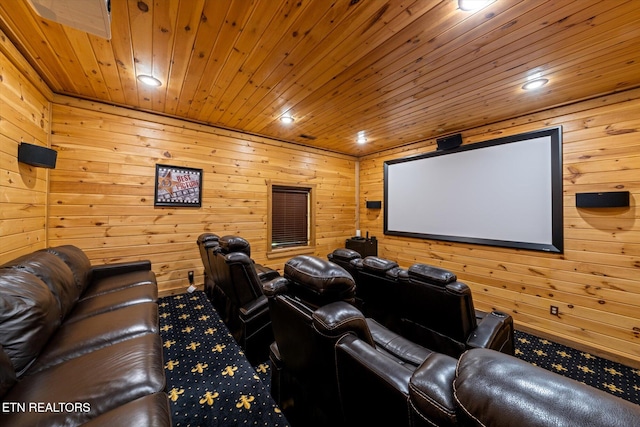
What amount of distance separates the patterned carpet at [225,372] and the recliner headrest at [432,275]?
4.33 ft

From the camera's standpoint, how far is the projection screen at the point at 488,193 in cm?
291

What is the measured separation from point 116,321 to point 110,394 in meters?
0.80

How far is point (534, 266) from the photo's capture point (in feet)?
9.90

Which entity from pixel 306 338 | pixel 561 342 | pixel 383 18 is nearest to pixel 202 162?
pixel 383 18

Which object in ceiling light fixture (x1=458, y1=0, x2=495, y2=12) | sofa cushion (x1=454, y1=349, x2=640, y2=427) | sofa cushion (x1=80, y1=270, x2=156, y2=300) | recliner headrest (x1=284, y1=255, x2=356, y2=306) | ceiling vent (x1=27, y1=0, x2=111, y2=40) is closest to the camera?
sofa cushion (x1=454, y1=349, x2=640, y2=427)

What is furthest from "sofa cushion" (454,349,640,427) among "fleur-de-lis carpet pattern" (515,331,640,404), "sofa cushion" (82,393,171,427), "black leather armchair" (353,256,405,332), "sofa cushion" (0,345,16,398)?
"fleur-de-lis carpet pattern" (515,331,640,404)

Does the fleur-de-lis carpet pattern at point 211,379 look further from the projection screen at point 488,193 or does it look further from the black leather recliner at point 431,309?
the projection screen at point 488,193

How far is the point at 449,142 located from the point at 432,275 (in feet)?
9.45

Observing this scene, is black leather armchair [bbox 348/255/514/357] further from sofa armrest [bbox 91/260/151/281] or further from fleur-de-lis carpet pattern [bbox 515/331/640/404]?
sofa armrest [bbox 91/260/151/281]

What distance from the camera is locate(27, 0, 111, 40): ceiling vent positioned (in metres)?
1.26

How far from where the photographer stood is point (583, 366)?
233 centimetres

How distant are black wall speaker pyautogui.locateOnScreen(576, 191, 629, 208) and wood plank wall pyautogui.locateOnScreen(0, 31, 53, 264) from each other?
5.37 m

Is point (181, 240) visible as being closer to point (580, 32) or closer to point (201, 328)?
point (201, 328)

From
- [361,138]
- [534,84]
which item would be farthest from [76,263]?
[534,84]
